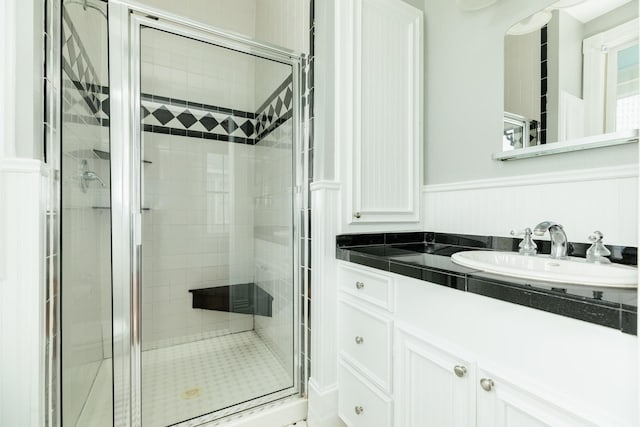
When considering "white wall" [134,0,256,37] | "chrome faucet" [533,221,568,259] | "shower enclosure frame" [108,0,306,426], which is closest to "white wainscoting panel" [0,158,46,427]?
"shower enclosure frame" [108,0,306,426]

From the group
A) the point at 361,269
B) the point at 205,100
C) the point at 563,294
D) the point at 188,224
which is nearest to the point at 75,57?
the point at 205,100

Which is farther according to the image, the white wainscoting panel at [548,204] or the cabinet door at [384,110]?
the cabinet door at [384,110]

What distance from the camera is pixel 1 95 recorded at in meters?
0.88

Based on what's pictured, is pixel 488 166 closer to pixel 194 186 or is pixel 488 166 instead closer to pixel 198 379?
pixel 194 186

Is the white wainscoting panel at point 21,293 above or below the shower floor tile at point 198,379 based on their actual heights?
above

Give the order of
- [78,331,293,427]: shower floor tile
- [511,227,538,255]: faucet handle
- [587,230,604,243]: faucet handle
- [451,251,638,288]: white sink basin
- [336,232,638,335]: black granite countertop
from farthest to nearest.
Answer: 1. [78,331,293,427]: shower floor tile
2. [511,227,538,255]: faucet handle
3. [587,230,604,243]: faucet handle
4. [451,251,638,288]: white sink basin
5. [336,232,638,335]: black granite countertop

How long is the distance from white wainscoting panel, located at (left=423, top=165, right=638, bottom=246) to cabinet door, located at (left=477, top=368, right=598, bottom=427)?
64 cm

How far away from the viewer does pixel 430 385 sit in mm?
905

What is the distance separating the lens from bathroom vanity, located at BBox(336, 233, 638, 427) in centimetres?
55

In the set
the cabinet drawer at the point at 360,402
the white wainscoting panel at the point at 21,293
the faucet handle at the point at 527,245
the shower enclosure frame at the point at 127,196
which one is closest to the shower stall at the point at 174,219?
the shower enclosure frame at the point at 127,196

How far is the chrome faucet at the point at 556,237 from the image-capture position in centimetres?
96

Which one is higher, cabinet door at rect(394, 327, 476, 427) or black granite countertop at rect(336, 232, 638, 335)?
black granite countertop at rect(336, 232, 638, 335)

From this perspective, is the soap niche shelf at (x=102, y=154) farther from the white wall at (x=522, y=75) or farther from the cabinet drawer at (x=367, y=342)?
the white wall at (x=522, y=75)

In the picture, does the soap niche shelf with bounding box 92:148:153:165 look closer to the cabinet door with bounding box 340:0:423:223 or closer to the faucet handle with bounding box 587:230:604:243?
the cabinet door with bounding box 340:0:423:223
